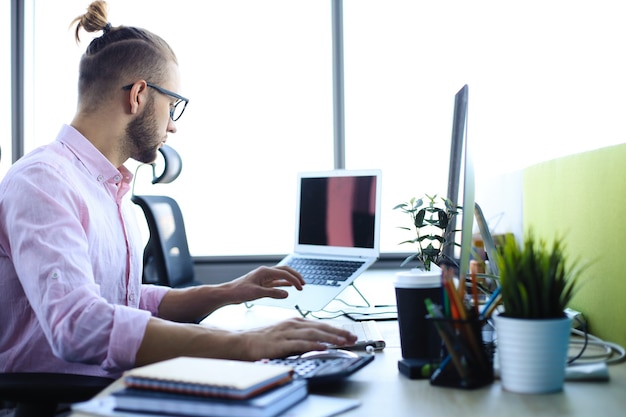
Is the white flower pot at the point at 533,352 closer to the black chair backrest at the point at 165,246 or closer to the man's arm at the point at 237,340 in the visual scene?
the man's arm at the point at 237,340

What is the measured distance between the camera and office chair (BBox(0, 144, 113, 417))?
3.26 feet

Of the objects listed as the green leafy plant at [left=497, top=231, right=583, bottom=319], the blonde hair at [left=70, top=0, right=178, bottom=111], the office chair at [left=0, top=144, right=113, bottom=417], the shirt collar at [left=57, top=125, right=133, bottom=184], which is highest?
the blonde hair at [left=70, top=0, right=178, bottom=111]

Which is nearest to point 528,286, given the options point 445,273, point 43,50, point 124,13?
point 445,273

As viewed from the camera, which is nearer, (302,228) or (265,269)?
(265,269)

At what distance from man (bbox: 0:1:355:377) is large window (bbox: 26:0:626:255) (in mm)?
1784

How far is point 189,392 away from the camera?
0.71m

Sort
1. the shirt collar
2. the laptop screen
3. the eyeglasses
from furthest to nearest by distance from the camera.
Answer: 1. the laptop screen
2. the eyeglasses
3. the shirt collar

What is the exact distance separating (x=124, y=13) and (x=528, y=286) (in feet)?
10.6

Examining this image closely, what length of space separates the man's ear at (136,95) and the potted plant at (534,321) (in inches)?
38.0

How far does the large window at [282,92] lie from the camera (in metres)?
3.31

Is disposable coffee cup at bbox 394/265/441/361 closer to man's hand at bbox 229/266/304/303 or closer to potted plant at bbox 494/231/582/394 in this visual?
potted plant at bbox 494/231/582/394

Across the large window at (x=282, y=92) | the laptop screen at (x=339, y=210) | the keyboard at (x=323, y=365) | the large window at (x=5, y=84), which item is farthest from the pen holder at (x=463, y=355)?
the large window at (x=5, y=84)

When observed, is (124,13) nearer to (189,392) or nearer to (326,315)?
(326,315)

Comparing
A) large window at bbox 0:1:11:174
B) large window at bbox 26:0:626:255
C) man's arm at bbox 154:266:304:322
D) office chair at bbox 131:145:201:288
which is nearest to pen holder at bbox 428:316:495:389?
man's arm at bbox 154:266:304:322
